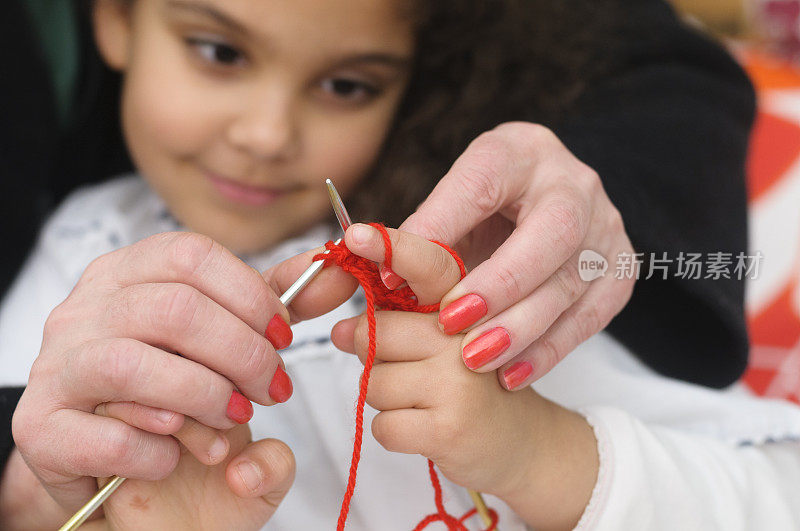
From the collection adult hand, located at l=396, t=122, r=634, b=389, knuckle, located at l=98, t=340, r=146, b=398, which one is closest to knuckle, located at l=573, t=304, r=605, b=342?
adult hand, located at l=396, t=122, r=634, b=389

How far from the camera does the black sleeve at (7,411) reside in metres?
0.54

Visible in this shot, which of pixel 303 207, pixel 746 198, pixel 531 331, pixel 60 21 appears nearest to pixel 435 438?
pixel 531 331

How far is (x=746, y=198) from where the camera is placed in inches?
31.6

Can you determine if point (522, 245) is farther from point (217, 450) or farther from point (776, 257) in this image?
point (776, 257)

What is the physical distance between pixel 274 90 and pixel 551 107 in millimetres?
324

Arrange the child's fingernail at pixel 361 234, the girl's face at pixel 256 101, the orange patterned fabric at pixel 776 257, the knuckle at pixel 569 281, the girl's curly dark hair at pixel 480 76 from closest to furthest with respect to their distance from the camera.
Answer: the child's fingernail at pixel 361 234 → the knuckle at pixel 569 281 → the girl's face at pixel 256 101 → the girl's curly dark hair at pixel 480 76 → the orange patterned fabric at pixel 776 257

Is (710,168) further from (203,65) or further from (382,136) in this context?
(203,65)

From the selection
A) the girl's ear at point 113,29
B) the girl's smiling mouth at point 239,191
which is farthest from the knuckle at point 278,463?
the girl's ear at point 113,29

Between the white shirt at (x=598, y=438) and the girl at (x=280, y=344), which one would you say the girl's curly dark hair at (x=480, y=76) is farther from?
the white shirt at (x=598, y=438)

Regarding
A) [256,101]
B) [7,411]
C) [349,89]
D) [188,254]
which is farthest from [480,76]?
[7,411]

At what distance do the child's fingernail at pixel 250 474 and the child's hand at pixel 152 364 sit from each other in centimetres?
2

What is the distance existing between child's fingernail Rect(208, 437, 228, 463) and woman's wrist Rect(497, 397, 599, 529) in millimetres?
211

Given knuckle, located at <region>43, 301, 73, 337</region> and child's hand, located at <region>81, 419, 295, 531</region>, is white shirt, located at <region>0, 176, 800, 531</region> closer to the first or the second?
child's hand, located at <region>81, 419, 295, 531</region>

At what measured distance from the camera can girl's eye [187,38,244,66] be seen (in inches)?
27.4
